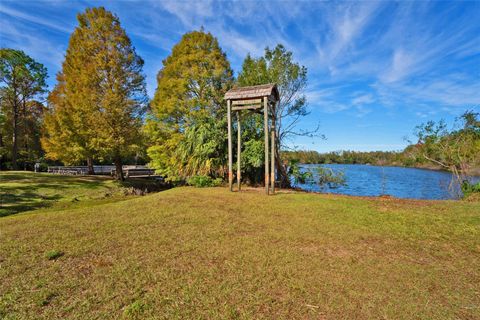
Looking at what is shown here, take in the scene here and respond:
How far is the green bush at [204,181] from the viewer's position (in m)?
11.0

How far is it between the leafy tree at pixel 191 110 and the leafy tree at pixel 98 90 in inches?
85.7

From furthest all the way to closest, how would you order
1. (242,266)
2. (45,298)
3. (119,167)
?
1. (119,167)
2. (242,266)
3. (45,298)

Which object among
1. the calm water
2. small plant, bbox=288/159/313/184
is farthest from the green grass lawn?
the calm water

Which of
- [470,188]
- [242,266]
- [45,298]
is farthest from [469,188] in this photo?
[45,298]

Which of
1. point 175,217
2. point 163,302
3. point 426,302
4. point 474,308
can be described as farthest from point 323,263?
point 175,217

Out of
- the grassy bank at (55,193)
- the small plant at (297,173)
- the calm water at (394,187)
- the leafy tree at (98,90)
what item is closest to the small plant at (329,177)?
the calm water at (394,187)

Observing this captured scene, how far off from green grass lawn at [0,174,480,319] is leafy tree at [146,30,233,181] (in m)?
6.20

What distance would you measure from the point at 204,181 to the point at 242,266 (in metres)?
7.96

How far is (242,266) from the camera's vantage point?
133 inches

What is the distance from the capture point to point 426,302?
261 centimetres

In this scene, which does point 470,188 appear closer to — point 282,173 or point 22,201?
point 282,173

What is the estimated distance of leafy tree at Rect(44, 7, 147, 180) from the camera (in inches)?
539

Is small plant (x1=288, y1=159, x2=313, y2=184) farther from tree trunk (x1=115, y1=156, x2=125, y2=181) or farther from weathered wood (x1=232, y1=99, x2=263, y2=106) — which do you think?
tree trunk (x1=115, y1=156, x2=125, y2=181)

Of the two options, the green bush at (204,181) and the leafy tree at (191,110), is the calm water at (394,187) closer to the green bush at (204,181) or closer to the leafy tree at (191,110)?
the green bush at (204,181)
